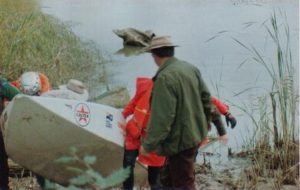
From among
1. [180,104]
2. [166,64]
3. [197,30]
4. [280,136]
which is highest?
[166,64]

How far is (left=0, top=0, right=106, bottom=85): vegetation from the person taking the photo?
358 inches

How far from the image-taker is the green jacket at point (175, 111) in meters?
4.39

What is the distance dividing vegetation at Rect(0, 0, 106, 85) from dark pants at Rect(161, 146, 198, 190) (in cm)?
416

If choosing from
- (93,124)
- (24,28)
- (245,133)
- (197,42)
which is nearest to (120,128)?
(93,124)

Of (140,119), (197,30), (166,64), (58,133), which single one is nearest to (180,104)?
(166,64)

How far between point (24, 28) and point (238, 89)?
9.12 ft

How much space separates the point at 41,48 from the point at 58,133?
4767 mm

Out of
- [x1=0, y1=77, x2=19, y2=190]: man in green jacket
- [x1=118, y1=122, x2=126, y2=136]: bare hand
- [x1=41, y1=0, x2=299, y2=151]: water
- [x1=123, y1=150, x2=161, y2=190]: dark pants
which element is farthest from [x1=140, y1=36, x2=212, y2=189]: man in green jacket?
[x1=41, y1=0, x2=299, y2=151]: water

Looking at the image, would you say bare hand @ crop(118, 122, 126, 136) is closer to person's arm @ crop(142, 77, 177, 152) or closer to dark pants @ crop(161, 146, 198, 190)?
dark pants @ crop(161, 146, 198, 190)

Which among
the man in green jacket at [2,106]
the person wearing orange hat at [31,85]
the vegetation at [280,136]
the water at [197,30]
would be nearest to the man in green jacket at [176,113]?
the man in green jacket at [2,106]

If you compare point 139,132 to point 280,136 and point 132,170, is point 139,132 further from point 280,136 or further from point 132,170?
point 280,136

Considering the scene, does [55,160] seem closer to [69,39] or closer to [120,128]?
[120,128]

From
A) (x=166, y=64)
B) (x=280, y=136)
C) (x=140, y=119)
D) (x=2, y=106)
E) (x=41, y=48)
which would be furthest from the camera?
(x=41, y=48)

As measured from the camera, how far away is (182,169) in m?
4.65
